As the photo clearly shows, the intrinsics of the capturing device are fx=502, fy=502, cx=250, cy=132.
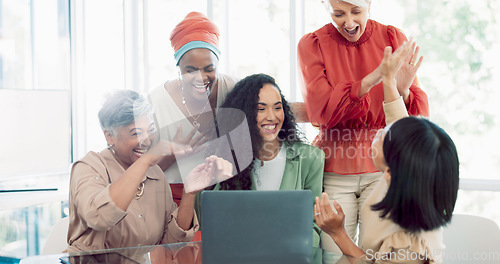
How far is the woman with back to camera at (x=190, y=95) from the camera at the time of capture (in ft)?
6.35

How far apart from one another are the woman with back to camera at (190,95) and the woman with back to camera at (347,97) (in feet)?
1.17

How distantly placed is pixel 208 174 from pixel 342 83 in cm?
57

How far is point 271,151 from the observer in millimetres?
1897

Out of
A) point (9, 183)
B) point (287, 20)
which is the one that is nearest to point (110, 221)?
point (9, 183)

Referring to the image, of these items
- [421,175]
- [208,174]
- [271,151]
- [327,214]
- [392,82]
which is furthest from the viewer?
[271,151]

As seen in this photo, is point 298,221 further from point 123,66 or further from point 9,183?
point 123,66

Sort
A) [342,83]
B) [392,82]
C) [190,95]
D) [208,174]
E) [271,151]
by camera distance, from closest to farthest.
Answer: [392,82] < [208,174] < [342,83] < [271,151] < [190,95]

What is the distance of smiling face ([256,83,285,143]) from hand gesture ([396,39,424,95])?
437 mm

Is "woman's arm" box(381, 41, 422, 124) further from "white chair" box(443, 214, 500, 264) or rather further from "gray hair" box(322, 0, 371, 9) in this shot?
"white chair" box(443, 214, 500, 264)

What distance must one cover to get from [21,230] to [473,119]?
2.74m

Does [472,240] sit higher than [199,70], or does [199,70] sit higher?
[199,70]

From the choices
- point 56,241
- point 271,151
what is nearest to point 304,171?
point 271,151

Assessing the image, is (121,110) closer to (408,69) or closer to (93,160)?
(93,160)

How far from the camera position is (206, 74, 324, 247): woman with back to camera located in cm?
183
